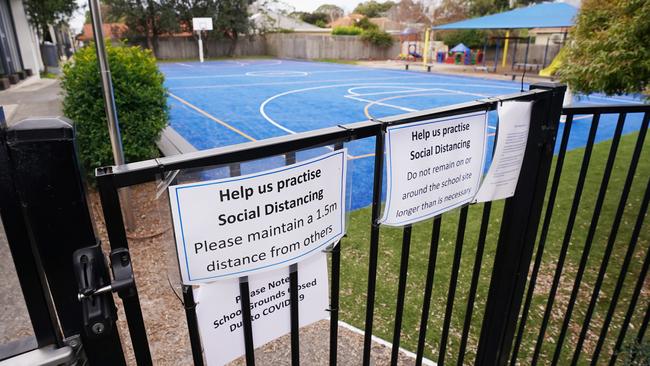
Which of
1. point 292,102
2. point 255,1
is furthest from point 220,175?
point 255,1

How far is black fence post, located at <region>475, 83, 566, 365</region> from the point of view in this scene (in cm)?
170

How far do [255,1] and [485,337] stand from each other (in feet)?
144

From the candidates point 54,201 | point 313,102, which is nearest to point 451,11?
point 313,102

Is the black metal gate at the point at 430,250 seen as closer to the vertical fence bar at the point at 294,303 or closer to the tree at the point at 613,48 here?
the vertical fence bar at the point at 294,303

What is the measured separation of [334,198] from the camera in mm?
1225

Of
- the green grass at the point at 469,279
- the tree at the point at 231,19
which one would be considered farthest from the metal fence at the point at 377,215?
the tree at the point at 231,19

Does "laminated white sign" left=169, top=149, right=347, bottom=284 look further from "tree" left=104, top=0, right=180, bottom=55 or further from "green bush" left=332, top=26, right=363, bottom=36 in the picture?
"green bush" left=332, top=26, right=363, bottom=36

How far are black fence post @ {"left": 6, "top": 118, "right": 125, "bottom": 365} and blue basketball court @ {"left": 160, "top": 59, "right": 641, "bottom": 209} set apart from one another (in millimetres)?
4821

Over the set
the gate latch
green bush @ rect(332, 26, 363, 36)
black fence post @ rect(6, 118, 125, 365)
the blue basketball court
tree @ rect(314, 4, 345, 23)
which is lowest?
the blue basketball court

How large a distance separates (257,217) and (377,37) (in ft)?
132

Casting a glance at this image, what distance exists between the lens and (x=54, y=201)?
778mm

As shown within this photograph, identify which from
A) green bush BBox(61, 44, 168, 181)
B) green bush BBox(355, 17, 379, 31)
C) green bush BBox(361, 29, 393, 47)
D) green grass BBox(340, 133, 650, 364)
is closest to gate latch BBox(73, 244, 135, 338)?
green grass BBox(340, 133, 650, 364)

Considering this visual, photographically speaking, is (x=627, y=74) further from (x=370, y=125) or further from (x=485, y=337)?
(x=370, y=125)

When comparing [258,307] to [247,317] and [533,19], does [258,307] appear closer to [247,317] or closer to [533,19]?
[247,317]
